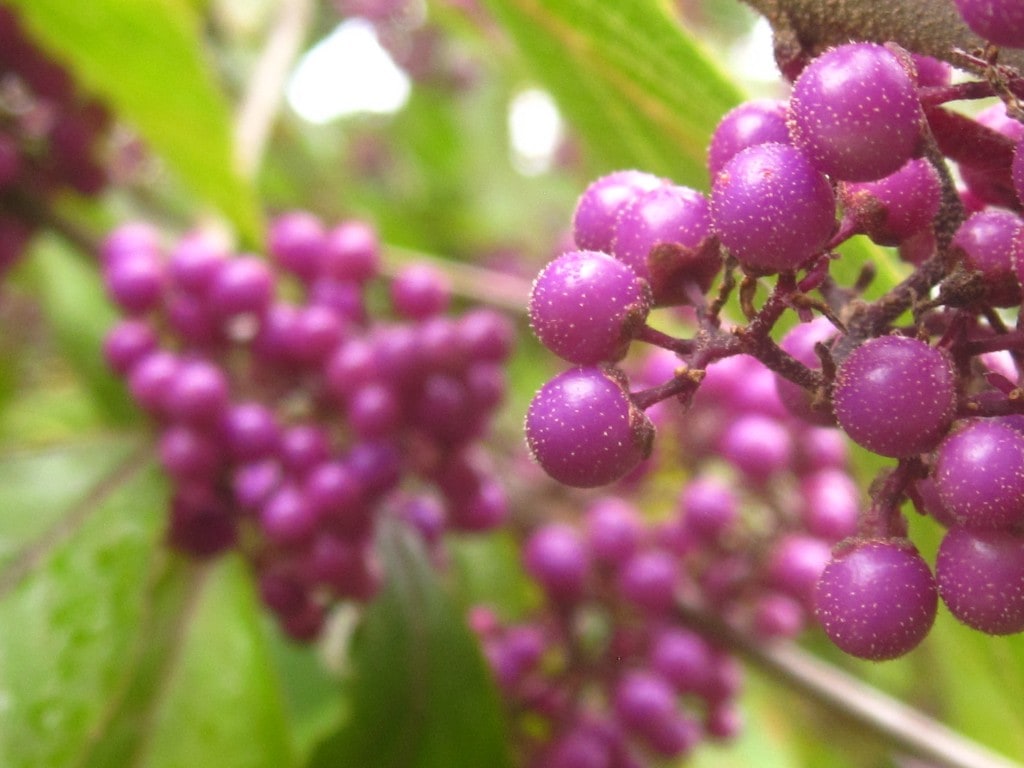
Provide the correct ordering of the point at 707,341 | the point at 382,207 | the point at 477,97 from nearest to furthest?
1. the point at 707,341
2. the point at 382,207
3. the point at 477,97

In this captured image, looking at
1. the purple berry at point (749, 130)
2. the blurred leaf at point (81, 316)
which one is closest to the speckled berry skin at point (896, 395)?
the purple berry at point (749, 130)

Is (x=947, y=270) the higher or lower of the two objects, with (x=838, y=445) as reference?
Result: higher

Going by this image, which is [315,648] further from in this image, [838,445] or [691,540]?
[838,445]

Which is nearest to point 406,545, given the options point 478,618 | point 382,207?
point 478,618

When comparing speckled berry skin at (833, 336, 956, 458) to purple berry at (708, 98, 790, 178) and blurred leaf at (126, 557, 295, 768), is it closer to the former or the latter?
purple berry at (708, 98, 790, 178)

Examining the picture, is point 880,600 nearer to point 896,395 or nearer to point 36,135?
point 896,395

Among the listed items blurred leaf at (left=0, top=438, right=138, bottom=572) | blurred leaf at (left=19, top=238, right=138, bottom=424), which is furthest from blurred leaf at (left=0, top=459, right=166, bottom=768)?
blurred leaf at (left=19, top=238, right=138, bottom=424)
